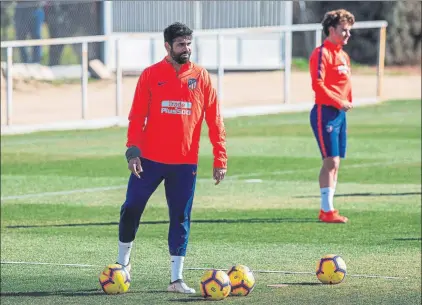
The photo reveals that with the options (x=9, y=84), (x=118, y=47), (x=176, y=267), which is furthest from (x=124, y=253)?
(x=118, y=47)

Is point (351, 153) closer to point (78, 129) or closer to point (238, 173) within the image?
point (238, 173)

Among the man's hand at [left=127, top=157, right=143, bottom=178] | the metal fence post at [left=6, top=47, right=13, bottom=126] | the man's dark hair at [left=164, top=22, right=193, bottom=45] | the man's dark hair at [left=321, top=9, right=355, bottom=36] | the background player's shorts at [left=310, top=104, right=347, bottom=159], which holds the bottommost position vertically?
the metal fence post at [left=6, top=47, right=13, bottom=126]

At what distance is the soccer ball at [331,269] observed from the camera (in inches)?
404

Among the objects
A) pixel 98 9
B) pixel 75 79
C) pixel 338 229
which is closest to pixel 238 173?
pixel 338 229

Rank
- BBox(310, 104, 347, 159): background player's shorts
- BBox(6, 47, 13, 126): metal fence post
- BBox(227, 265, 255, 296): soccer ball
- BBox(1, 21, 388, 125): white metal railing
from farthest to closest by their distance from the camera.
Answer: BBox(1, 21, 388, 125): white metal railing → BBox(6, 47, 13, 126): metal fence post → BBox(310, 104, 347, 159): background player's shorts → BBox(227, 265, 255, 296): soccer ball

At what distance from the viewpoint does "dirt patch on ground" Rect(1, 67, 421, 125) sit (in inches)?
1098

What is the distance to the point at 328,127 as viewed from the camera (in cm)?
1365

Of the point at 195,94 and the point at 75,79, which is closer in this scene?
the point at 195,94

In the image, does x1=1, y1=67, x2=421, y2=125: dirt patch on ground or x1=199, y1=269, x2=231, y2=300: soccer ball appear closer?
x1=199, y1=269, x2=231, y2=300: soccer ball

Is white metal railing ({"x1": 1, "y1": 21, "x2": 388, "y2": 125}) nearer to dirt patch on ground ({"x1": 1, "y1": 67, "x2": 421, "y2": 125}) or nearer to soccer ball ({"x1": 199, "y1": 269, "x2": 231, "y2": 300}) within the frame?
dirt patch on ground ({"x1": 1, "y1": 67, "x2": 421, "y2": 125})

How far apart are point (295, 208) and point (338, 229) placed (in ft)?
5.32

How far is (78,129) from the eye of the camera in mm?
25125

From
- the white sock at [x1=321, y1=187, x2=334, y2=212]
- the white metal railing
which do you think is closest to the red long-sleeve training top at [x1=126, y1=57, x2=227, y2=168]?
the white sock at [x1=321, y1=187, x2=334, y2=212]

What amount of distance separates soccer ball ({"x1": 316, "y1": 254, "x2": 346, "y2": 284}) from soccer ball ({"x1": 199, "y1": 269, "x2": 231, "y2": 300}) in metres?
0.97
